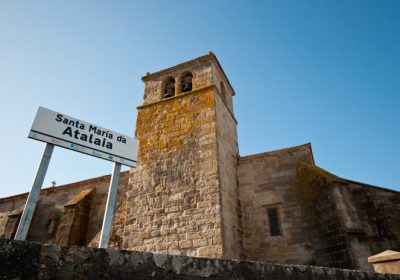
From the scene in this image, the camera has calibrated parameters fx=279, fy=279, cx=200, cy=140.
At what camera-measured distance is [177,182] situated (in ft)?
30.2

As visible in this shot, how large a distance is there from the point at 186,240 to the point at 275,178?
Answer: 13.7 ft

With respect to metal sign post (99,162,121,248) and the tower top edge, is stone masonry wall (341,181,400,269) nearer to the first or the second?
metal sign post (99,162,121,248)

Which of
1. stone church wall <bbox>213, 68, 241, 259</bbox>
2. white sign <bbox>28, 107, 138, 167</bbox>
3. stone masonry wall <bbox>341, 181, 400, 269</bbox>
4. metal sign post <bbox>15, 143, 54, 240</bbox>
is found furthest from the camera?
stone church wall <bbox>213, 68, 241, 259</bbox>

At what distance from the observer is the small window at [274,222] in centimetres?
943

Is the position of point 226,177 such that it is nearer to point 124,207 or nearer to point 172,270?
point 124,207

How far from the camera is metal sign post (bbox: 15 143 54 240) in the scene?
140 inches

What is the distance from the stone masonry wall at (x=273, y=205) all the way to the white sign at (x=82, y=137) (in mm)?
6029

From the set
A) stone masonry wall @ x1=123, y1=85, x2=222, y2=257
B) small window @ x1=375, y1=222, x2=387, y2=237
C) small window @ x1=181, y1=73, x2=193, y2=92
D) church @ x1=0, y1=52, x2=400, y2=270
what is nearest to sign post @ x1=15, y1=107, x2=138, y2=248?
stone masonry wall @ x1=123, y1=85, x2=222, y2=257

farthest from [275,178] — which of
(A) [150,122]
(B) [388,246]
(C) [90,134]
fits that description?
(C) [90,134]

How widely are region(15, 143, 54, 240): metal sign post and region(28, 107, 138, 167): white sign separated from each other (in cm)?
22

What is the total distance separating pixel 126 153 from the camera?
5.18 m

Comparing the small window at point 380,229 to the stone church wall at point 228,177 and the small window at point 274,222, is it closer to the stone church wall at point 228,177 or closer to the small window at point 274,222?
the small window at point 274,222

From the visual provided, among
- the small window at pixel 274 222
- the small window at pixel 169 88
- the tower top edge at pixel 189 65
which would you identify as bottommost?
the small window at pixel 274 222

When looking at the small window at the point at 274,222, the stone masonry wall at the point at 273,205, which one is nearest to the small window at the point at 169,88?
the stone masonry wall at the point at 273,205
